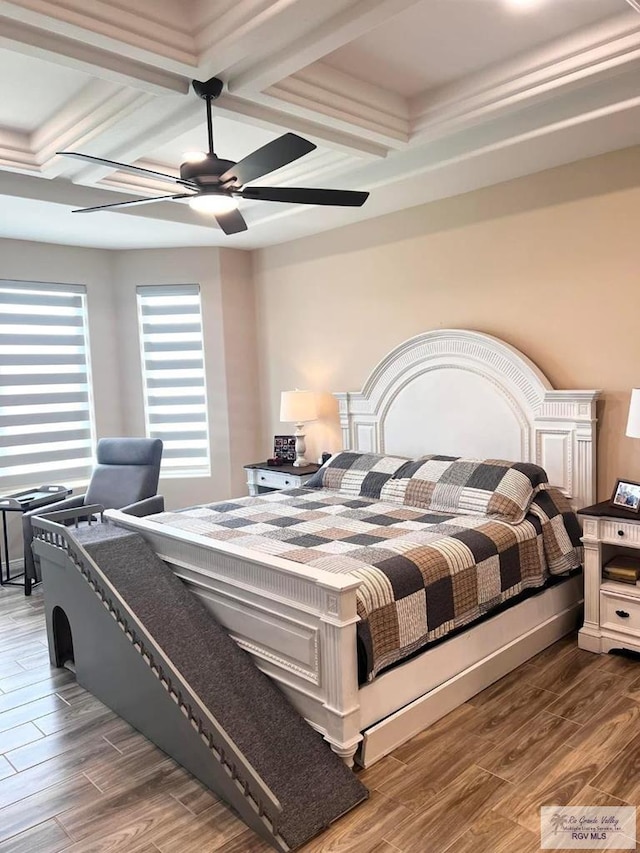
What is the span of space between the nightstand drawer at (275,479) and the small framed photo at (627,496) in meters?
2.18

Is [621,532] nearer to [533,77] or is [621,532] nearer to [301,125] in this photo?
[533,77]

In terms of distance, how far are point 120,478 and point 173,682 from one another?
250cm

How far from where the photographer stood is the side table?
439 cm

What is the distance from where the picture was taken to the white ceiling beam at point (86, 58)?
2.17 metres

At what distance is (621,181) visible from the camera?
3246 millimetres

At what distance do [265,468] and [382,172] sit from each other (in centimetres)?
230

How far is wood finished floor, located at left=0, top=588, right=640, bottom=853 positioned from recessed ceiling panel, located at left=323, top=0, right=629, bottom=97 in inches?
109

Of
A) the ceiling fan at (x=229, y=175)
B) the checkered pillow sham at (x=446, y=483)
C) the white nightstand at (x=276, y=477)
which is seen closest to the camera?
the ceiling fan at (x=229, y=175)

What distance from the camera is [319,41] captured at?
7.31 feet

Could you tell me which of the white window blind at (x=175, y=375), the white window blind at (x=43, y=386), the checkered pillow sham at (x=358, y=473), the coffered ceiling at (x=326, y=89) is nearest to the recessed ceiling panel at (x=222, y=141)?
the coffered ceiling at (x=326, y=89)

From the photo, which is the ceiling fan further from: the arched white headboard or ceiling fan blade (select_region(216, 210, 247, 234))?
the arched white headboard

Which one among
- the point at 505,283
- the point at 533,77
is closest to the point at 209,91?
the point at 533,77

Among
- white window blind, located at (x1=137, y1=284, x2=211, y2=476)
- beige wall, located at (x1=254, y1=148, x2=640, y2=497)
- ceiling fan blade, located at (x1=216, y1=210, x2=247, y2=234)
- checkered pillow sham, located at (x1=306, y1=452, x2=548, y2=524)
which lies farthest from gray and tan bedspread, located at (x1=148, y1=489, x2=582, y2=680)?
white window blind, located at (x1=137, y1=284, x2=211, y2=476)

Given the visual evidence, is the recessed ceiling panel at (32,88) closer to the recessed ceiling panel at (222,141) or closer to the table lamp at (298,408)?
the recessed ceiling panel at (222,141)
